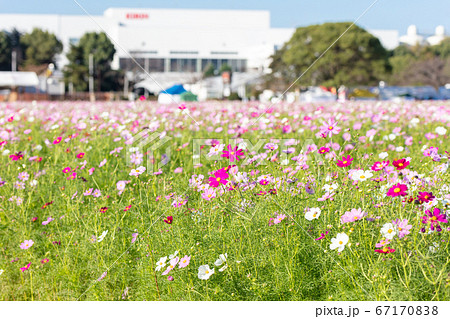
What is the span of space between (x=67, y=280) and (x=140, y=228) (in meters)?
0.43

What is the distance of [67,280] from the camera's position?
2.45 metres

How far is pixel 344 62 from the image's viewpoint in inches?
318

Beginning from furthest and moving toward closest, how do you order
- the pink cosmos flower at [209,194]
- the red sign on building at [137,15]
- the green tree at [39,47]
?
the green tree at [39,47], the red sign on building at [137,15], the pink cosmos flower at [209,194]

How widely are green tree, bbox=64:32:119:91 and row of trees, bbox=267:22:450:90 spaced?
16.0 m

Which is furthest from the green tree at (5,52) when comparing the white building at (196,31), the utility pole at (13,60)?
the white building at (196,31)

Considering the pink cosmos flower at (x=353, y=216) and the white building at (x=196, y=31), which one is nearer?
the pink cosmos flower at (x=353, y=216)

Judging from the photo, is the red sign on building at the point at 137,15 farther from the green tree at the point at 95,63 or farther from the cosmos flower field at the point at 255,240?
the green tree at the point at 95,63

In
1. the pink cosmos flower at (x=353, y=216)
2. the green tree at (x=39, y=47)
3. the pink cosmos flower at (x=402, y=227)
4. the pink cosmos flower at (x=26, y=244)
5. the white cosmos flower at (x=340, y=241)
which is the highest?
the green tree at (x=39, y=47)

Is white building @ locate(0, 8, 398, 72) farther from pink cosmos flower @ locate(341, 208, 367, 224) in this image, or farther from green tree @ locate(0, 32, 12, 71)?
green tree @ locate(0, 32, 12, 71)

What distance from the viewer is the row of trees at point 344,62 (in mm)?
4968

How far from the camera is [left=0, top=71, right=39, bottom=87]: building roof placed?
34.0 meters

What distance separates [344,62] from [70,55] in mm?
34359

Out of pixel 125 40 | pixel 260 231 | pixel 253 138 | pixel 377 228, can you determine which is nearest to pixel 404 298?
pixel 377 228

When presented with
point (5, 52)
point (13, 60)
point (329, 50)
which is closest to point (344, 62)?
point (329, 50)
